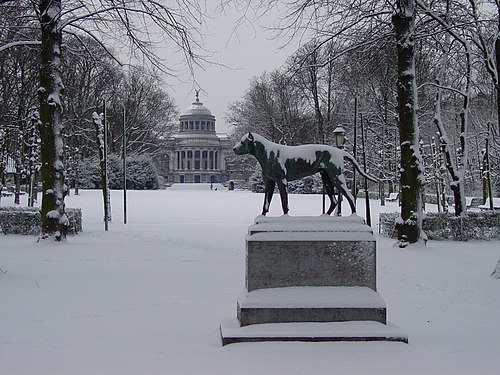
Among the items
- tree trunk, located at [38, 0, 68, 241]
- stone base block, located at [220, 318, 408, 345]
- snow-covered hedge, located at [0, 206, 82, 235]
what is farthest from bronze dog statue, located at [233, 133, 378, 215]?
snow-covered hedge, located at [0, 206, 82, 235]

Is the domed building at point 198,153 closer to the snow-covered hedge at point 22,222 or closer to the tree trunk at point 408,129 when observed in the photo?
the snow-covered hedge at point 22,222

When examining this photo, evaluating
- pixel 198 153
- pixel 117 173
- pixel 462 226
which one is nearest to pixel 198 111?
pixel 198 153

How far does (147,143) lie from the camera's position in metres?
58.9

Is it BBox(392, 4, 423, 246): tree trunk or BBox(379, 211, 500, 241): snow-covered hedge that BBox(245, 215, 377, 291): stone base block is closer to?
BBox(392, 4, 423, 246): tree trunk

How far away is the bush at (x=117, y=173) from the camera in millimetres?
50000

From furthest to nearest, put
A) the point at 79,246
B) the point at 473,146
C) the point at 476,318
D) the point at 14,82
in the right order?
the point at 473,146, the point at 14,82, the point at 79,246, the point at 476,318

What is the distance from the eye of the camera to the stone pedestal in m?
6.66

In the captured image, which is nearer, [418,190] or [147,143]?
[418,190]

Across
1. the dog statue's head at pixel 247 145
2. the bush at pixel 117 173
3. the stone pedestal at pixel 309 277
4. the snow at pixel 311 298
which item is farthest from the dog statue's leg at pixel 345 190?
the bush at pixel 117 173

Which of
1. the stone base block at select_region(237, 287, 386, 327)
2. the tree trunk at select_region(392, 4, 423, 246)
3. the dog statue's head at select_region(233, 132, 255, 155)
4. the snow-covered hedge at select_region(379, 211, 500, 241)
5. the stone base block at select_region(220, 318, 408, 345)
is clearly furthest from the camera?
the snow-covered hedge at select_region(379, 211, 500, 241)

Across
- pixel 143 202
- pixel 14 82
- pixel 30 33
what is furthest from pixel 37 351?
pixel 143 202

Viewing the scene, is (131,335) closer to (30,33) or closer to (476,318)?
(476,318)

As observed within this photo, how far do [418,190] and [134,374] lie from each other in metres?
11.4

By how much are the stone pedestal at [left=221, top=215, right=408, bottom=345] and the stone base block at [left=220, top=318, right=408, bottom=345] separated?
0.11 feet
